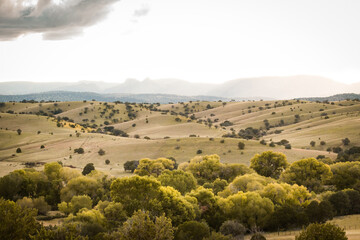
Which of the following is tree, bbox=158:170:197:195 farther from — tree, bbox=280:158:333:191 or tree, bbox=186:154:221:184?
tree, bbox=280:158:333:191

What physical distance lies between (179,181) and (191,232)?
18109mm

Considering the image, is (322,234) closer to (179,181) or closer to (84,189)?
(179,181)

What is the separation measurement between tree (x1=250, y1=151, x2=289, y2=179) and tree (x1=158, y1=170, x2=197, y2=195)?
2316 cm

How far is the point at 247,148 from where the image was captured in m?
95.0

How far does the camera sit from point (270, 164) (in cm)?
6950

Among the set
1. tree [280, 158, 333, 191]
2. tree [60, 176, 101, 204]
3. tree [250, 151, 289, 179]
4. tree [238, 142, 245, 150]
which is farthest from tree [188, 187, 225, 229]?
tree [238, 142, 245, 150]

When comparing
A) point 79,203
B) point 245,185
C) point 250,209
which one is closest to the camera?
point 250,209

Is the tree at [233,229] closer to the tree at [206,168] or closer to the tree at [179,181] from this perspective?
the tree at [179,181]

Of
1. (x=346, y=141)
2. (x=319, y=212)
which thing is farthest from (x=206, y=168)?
(x=346, y=141)

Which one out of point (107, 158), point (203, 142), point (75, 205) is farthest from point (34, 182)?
point (203, 142)

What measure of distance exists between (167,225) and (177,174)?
87.5 feet

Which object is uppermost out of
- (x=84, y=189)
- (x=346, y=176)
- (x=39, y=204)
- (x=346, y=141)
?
(x=346, y=176)

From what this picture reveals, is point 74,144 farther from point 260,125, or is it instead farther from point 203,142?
point 260,125

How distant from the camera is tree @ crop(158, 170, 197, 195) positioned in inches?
1938
